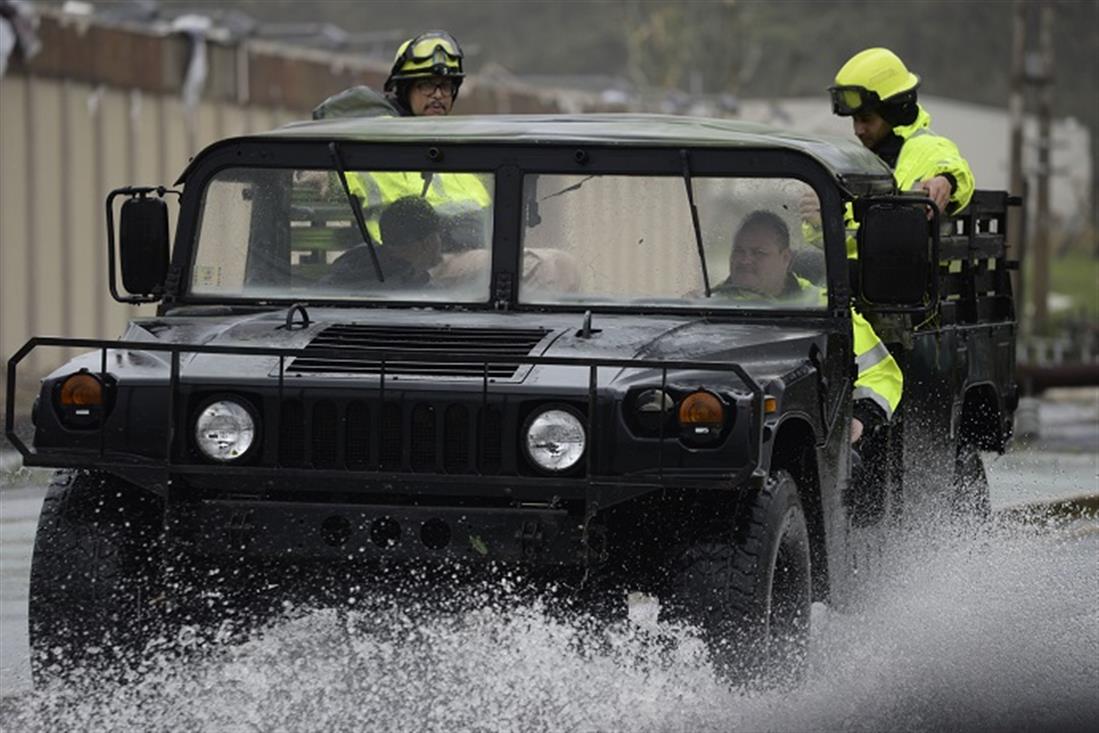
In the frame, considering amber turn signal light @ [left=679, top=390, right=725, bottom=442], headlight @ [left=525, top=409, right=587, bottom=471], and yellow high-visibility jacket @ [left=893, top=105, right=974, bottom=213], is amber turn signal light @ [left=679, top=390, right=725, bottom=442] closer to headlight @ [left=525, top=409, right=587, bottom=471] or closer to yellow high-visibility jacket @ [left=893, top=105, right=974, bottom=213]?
headlight @ [left=525, top=409, right=587, bottom=471]

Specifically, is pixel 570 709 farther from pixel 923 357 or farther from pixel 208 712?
pixel 923 357

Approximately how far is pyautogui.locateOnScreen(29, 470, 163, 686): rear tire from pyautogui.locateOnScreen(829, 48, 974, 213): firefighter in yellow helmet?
3.96m

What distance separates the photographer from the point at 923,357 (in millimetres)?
10219

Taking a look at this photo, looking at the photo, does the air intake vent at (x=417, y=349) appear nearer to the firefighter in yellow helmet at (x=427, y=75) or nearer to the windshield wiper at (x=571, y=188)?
the windshield wiper at (x=571, y=188)

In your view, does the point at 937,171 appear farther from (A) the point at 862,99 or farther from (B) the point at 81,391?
(B) the point at 81,391

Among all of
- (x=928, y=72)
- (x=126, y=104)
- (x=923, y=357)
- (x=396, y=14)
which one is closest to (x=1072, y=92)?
(x=928, y=72)

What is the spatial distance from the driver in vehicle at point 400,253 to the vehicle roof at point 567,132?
24cm

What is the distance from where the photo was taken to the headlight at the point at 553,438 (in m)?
7.57

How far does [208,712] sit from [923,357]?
11.8 feet

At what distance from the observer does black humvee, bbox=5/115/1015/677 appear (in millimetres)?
7582

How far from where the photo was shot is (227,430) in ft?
25.3

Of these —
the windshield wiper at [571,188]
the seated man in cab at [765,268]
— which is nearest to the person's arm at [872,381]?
the seated man in cab at [765,268]

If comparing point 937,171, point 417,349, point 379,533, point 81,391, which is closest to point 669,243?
point 417,349

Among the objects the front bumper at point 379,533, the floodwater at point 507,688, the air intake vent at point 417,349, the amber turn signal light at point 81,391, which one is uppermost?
the air intake vent at point 417,349
